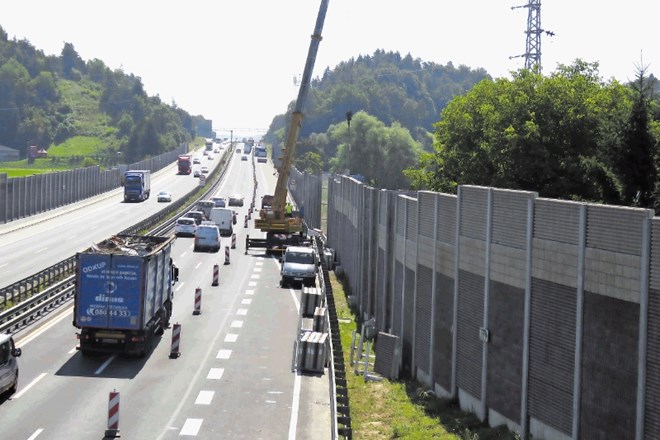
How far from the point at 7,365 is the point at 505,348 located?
39.3 ft

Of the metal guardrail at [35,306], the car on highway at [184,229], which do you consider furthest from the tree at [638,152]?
the car on highway at [184,229]

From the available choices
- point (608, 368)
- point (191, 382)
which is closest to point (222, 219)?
point (191, 382)

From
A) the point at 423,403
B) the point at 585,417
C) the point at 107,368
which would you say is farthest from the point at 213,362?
the point at 585,417

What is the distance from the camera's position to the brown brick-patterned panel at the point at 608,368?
17.4 m

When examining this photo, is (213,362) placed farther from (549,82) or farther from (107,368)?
(549,82)

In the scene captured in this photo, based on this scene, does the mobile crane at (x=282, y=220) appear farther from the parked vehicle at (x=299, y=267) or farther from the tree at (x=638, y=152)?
the tree at (x=638, y=152)

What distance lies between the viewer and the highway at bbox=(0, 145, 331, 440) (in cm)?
2317

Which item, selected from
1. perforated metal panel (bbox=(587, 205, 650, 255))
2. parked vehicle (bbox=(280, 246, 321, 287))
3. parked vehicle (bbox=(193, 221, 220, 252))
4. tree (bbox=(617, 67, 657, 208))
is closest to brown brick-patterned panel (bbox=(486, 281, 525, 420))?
perforated metal panel (bbox=(587, 205, 650, 255))

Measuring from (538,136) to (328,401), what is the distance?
32.0 metres

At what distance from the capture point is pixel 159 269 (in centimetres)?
3300

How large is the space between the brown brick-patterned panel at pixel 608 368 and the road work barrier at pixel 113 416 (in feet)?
32.0

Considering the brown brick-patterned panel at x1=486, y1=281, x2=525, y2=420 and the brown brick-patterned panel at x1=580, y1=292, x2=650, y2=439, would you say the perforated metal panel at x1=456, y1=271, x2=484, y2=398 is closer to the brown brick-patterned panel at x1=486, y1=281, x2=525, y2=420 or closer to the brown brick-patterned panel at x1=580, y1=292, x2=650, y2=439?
the brown brick-patterned panel at x1=486, y1=281, x2=525, y2=420

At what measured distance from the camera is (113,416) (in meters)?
21.9

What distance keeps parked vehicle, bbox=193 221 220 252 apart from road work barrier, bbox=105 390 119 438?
47.4m
